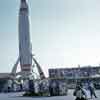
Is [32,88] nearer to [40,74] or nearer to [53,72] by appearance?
[53,72]

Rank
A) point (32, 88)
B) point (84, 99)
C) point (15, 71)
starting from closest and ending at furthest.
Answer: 1. point (84, 99)
2. point (32, 88)
3. point (15, 71)

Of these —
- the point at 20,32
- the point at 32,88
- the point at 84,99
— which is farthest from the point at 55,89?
the point at 20,32

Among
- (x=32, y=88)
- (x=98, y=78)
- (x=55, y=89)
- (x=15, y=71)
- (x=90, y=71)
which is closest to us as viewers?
(x=55, y=89)

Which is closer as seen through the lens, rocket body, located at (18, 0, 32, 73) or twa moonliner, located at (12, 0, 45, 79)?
rocket body, located at (18, 0, 32, 73)

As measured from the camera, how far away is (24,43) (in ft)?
478

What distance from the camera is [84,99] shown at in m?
17.5

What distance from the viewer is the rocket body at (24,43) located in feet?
478

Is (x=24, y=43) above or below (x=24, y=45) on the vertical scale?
above

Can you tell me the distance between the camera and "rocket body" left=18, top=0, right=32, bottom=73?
478 feet

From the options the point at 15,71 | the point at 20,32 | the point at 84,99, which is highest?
the point at 20,32

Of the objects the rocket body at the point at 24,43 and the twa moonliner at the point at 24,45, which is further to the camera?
the twa moonliner at the point at 24,45

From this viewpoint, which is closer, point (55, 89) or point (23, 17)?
point (55, 89)

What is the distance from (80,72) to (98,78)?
16.3 m

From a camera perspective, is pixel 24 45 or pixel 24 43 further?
pixel 24 43
